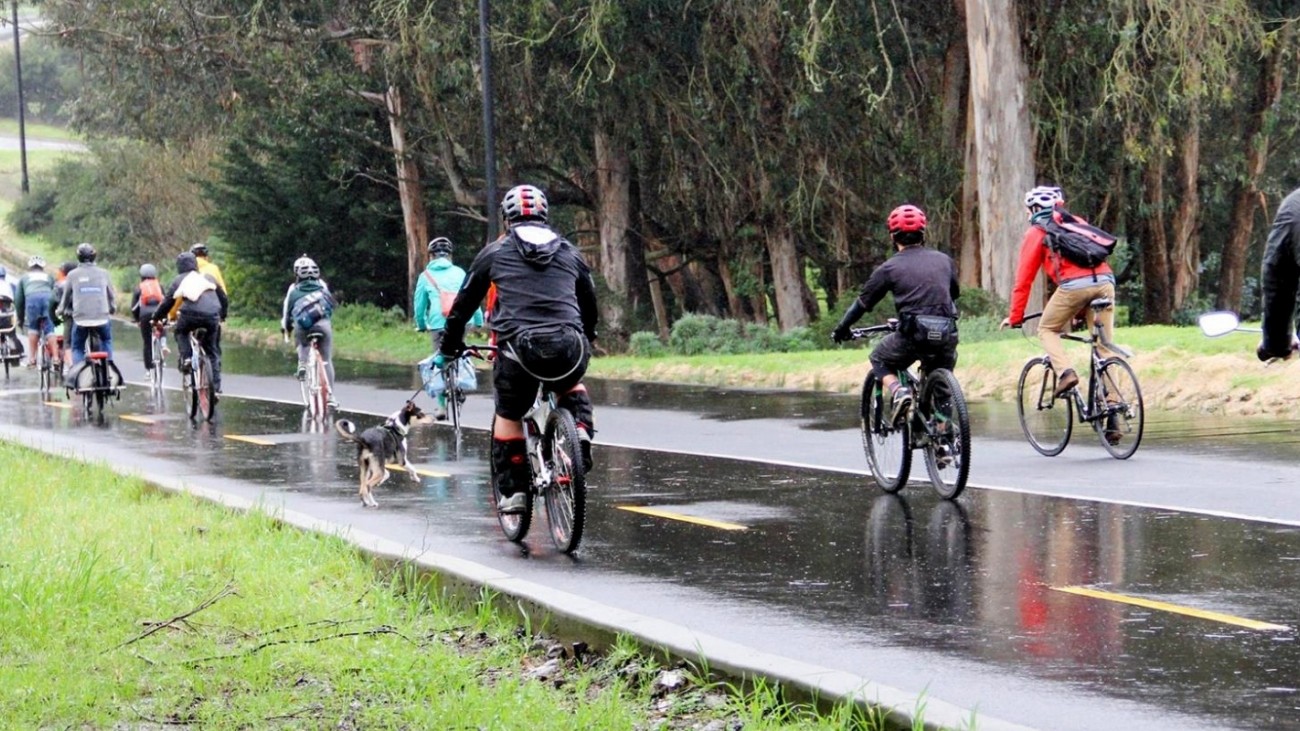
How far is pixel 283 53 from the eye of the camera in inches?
1469

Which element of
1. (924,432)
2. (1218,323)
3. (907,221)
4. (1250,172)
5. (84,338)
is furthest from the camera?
(1250,172)

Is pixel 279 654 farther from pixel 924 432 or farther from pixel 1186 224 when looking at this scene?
pixel 1186 224

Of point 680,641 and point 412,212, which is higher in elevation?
point 412,212

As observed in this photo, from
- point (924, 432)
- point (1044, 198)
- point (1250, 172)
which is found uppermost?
point (1250, 172)

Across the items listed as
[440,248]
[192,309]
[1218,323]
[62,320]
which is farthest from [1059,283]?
[62,320]

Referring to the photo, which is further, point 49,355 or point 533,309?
point 49,355

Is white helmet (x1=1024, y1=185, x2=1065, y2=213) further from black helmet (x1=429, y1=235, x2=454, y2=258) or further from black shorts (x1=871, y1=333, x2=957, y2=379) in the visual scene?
black helmet (x1=429, y1=235, x2=454, y2=258)

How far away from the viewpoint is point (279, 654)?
7.44m

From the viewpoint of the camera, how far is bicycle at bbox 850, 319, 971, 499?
452 inches

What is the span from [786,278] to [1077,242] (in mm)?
21177

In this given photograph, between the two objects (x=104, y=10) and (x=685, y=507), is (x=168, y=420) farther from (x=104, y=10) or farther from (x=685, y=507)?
(x=104, y=10)

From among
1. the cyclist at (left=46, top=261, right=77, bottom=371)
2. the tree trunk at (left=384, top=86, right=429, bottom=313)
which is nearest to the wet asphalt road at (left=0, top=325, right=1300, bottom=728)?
the cyclist at (left=46, top=261, right=77, bottom=371)

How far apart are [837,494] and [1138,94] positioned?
17398mm

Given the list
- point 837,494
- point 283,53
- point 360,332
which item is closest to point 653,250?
point 360,332
